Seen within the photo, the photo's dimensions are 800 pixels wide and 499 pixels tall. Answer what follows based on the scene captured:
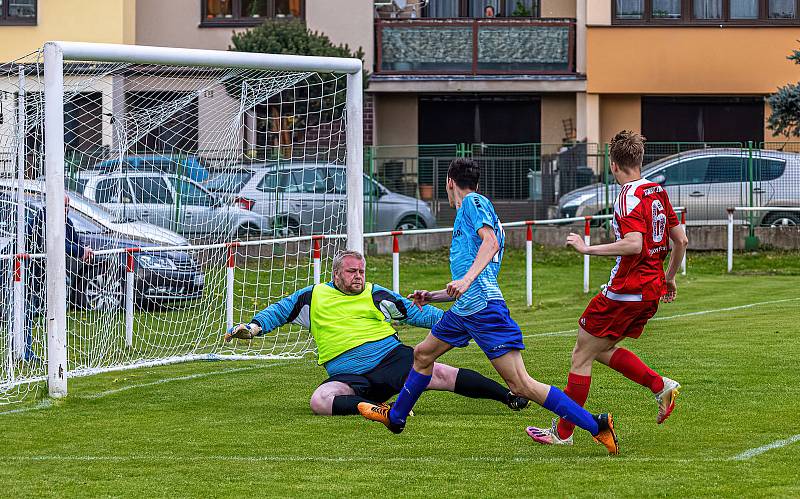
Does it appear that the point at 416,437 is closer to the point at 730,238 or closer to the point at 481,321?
the point at 481,321

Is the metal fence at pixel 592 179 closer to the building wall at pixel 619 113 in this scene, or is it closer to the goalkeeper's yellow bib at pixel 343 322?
the building wall at pixel 619 113

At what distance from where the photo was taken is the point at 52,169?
34.3ft

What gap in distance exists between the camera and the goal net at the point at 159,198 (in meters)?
11.1

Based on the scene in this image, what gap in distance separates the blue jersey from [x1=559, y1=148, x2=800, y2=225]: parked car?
1790 cm

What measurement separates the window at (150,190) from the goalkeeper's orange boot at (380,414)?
7426 mm

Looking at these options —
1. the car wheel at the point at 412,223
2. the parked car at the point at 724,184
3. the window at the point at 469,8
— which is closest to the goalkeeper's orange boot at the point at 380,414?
the car wheel at the point at 412,223

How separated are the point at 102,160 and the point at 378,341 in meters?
5.75

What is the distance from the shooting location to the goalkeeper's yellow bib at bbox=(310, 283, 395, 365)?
32.3ft

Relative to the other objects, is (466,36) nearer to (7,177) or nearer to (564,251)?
(564,251)

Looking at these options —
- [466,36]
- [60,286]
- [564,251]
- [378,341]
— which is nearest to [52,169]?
[60,286]

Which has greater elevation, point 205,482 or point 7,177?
point 7,177

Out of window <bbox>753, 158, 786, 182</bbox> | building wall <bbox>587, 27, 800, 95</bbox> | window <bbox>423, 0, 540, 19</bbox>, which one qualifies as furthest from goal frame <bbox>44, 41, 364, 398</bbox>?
window <bbox>423, 0, 540, 19</bbox>

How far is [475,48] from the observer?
32625 mm

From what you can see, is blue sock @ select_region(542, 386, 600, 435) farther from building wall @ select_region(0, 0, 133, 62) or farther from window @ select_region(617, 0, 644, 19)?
window @ select_region(617, 0, 644, 19)
